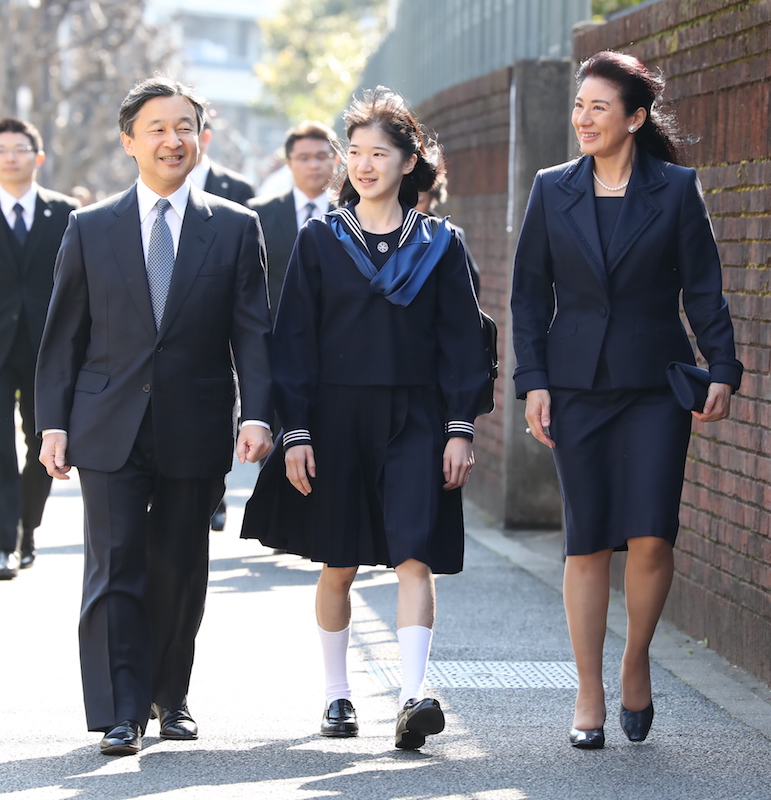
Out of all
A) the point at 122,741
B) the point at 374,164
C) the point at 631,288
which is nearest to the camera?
the point at 122,741

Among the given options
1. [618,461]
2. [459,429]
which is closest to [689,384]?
[618,461]

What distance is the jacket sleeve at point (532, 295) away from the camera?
5355 mm

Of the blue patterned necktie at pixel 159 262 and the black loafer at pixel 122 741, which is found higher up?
the blue patterned necktie at pixel 159 262

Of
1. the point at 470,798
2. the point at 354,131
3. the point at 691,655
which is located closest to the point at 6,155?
the point at 354,131

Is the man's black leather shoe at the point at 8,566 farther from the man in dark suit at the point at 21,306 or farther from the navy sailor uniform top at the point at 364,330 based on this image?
the navy sailor uniform top at the point at 364,330

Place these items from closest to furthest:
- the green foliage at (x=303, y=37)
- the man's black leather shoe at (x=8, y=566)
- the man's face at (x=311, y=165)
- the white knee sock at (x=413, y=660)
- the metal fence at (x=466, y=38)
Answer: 1. the white knee sock at (x=413, y=660)
2. the man's black leather shoe at (x=8, y=566)
3. the man's face at (x=311, y=165)
4. the metal fence at (x=466, y=38)
5. the green foliage at (x=303, y=37)

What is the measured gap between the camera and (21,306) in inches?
338

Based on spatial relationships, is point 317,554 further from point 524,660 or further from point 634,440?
point 524,660

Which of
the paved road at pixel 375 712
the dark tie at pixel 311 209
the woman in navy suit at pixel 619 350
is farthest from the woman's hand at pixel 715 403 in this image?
the dark tie at pixel 311 209

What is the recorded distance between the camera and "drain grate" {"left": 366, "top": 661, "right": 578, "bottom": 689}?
20.5 ft

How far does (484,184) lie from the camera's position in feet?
37.9

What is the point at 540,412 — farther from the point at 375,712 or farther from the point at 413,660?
the point at 375,712

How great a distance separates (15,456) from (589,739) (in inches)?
167

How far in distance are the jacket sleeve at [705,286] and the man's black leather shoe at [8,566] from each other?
4.30 m
